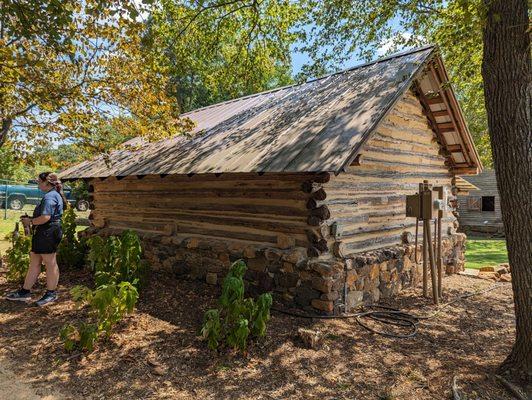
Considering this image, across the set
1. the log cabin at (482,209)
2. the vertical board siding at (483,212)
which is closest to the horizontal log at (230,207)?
the log cabin at (482,209)

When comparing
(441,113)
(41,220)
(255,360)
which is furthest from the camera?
(441,113)

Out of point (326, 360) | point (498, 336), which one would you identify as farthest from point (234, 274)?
point (498, 336)

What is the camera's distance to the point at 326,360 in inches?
189

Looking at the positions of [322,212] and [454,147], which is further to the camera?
[454,147]

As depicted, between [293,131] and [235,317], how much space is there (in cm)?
360

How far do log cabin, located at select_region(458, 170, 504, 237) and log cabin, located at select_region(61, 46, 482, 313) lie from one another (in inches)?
590

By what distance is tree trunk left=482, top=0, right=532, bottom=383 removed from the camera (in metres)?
4.23

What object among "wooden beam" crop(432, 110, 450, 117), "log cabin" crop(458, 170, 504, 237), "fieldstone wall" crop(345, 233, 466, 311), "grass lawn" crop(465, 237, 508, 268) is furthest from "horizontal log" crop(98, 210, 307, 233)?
"log cabin" crop(458, 170, 504, 237)

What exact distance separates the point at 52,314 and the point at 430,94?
8.44 m

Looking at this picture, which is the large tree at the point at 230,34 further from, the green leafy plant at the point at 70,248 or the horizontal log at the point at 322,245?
the horizontal log at the point at 322,245

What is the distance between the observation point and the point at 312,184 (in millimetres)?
6277

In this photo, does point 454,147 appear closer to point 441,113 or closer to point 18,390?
point 441,113

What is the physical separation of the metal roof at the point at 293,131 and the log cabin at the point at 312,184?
0.12 ft

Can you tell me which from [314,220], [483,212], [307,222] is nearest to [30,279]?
[307,222]
